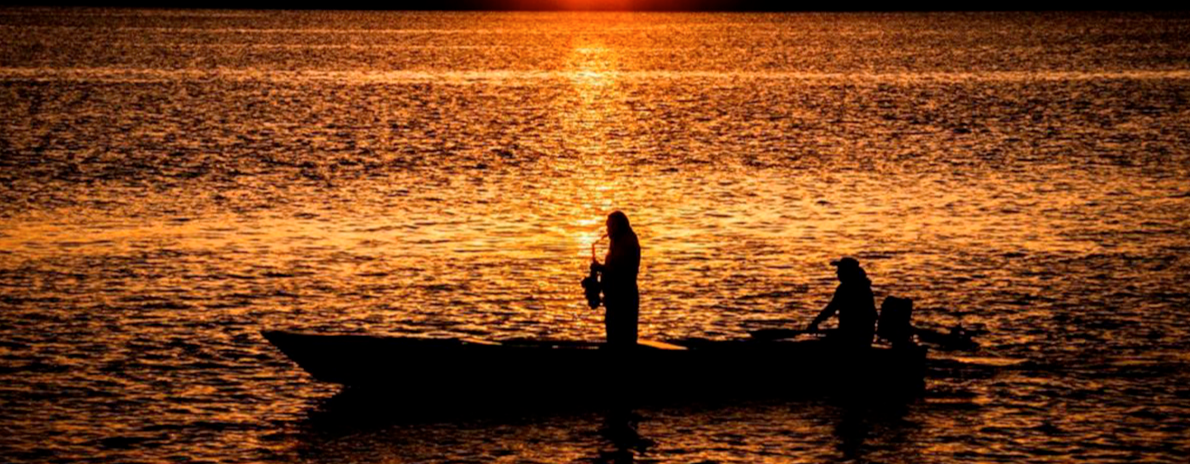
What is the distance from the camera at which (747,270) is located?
4006 cm

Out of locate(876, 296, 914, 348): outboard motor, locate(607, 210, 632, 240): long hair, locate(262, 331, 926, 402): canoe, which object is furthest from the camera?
locate(876, 296, 914, 348): outboard motor

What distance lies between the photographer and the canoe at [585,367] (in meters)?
27.1

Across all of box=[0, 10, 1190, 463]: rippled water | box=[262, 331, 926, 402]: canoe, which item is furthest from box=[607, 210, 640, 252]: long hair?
box=[0, 10, 1190, 463]: rippled water

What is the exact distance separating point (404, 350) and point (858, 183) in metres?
32.0

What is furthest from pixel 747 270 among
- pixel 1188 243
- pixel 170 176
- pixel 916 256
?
pixel 170 176

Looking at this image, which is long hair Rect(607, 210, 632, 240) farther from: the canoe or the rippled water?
the rippled water

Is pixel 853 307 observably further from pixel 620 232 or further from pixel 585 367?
pixel 585 367

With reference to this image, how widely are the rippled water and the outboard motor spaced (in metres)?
0.94

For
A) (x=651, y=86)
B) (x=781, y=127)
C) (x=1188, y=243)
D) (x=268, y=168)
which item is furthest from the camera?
(x=651, y=86)

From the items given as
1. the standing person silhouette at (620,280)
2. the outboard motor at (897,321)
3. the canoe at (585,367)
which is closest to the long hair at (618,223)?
the standing person silhouette at (620,280)

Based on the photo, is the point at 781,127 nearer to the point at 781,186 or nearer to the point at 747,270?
the point at 781,186

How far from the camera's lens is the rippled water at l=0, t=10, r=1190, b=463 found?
26219mm

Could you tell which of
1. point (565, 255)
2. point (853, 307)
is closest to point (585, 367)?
point (853, 307)

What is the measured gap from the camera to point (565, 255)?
4250 centimetres
